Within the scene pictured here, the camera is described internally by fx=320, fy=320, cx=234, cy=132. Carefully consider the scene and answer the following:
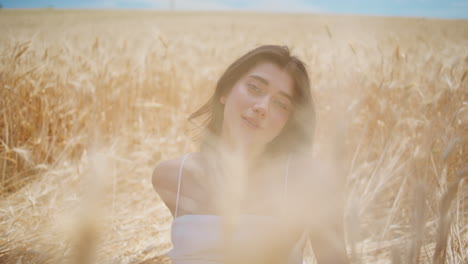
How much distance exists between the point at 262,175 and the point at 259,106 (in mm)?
Answer: 360

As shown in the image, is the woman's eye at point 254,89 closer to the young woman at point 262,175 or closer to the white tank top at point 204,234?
the young woman at point 262,175

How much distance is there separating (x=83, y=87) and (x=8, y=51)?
1.99 feet

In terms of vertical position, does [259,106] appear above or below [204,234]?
above

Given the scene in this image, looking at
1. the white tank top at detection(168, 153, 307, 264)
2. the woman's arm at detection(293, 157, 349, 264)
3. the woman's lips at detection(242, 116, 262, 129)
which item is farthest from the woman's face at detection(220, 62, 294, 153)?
the white tank top at detection(168, 153, 307, 264)

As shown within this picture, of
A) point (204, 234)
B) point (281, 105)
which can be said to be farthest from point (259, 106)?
point (204, 234)

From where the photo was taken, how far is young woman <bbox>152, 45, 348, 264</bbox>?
4.03ft

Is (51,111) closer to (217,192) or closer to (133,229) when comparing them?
(133,229)

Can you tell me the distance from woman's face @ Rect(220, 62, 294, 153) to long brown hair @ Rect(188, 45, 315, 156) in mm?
38

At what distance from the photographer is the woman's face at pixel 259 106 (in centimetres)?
130

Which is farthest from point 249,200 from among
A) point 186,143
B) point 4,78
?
point 4,78

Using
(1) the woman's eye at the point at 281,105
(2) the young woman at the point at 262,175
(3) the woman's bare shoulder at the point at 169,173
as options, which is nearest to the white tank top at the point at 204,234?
(2) the young woman at the point at 262,175

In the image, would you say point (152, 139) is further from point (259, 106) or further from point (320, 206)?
point (320, 206)

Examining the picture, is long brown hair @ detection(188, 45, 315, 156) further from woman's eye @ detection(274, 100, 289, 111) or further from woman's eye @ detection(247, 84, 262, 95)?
woman's eye @ detection(247, 84, 262, 95)

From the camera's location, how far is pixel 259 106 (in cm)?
127
